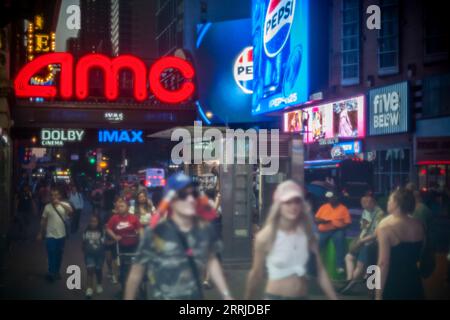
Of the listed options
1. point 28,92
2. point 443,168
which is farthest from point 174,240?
point 443,168

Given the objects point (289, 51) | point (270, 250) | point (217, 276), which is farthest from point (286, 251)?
point (289, 51)

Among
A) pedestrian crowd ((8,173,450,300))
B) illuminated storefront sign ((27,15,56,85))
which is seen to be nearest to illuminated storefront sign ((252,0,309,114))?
illuminated storefront sign ((27,15,56,85))

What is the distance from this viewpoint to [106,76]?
24469 mm

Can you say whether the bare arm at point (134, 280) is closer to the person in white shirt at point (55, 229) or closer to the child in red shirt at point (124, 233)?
the child in red shirt at point (124, 233)

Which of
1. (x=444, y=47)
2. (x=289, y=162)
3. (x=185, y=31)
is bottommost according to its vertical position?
(x=289, y=162)

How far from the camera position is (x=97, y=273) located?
405 inches

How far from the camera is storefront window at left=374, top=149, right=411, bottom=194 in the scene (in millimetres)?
30381

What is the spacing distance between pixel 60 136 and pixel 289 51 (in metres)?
16.9

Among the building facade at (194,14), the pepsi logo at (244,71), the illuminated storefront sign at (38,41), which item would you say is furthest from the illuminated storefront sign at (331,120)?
the building facade at (194,14)

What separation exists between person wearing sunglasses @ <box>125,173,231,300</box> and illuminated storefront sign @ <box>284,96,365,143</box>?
2870cm

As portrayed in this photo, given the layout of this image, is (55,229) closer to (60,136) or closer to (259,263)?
(259,263)
